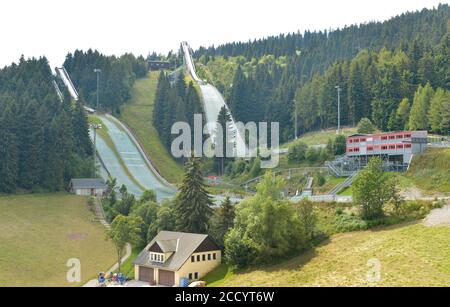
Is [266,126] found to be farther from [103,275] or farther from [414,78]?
[103,275]

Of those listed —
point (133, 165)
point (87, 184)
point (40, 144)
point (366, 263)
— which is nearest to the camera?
point (366, 263)

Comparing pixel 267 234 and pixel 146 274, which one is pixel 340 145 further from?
pixel 146 274

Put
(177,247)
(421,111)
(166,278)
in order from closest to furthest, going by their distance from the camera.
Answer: (166,278) → (177,247) → (421,111)

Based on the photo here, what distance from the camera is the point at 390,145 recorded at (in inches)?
2921

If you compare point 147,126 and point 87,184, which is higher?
point 147,126

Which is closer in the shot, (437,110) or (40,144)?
(437,110)

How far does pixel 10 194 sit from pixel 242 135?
144 feet

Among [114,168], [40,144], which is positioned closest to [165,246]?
[40,144]

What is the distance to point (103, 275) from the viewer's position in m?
56.3

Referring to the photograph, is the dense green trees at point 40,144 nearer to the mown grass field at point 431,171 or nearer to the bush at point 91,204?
the bush at point 91,204

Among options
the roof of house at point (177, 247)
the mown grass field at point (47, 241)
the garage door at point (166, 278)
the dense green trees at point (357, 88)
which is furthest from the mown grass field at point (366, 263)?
the dense green trees at point (357, 88)

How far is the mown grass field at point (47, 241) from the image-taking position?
58.1 m

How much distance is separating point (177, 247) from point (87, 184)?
3275 cm

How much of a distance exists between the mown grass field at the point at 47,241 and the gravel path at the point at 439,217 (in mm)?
30257
